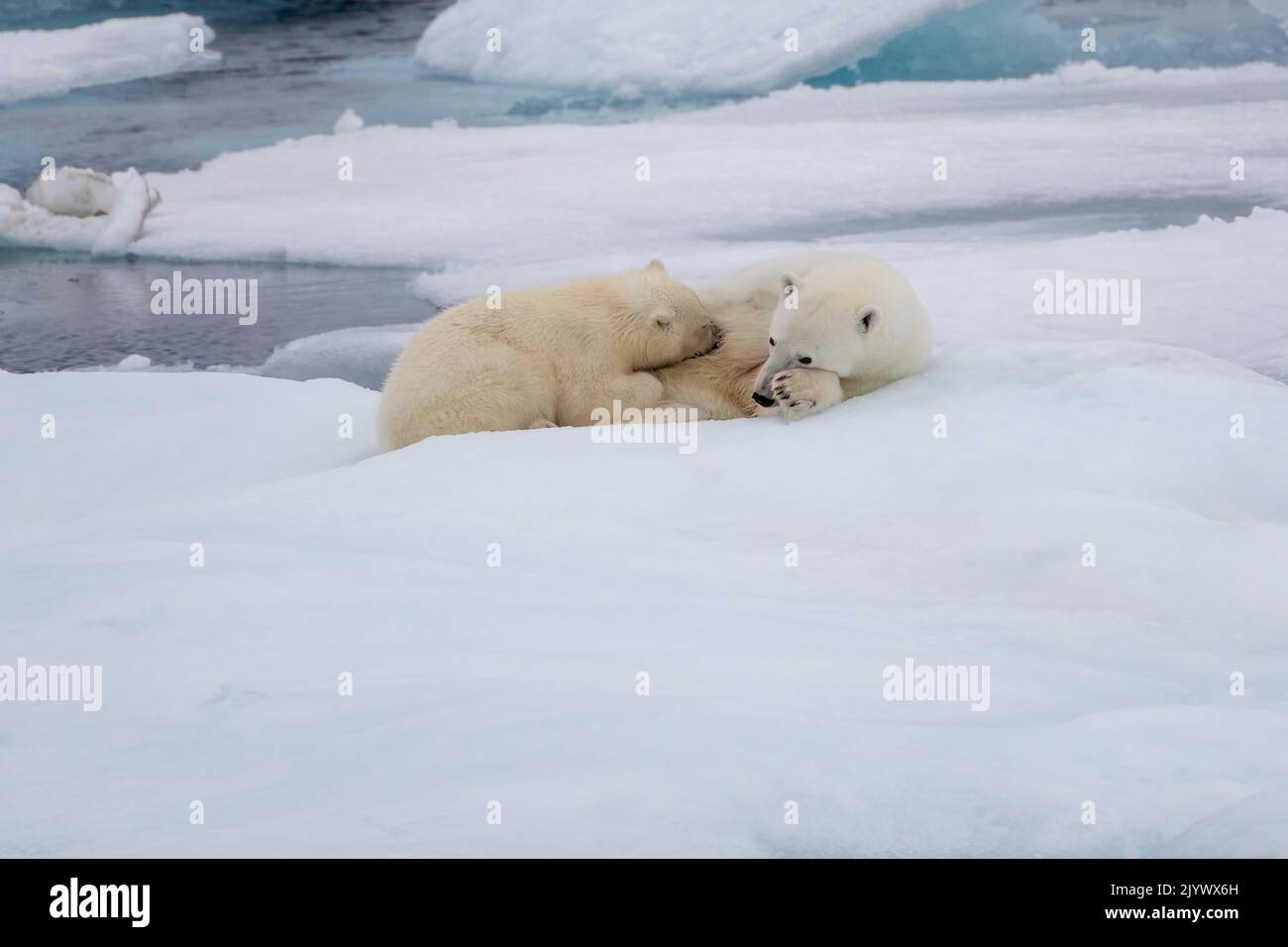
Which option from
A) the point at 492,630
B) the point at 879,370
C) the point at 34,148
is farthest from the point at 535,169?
the point at 492,630

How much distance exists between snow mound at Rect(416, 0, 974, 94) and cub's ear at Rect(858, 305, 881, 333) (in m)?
7.07

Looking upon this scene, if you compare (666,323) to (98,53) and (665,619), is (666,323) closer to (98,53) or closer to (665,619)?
(665,619)

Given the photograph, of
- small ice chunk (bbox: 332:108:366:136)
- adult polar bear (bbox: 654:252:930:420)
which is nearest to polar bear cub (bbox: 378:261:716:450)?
adult polar bear (bbox: 654:252:930:420)

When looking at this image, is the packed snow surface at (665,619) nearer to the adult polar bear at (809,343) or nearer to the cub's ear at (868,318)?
the adult polar bear at (809,343)

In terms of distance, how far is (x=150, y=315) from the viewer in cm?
759

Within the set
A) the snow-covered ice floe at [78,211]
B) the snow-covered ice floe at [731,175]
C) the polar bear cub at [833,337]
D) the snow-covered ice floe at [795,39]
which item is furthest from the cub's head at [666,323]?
the snow-covered ice floe at [795,39]

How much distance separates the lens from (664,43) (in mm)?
10242

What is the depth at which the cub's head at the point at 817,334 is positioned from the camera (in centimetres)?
357

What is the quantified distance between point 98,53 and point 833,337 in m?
8.54

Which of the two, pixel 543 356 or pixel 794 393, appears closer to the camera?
pixel 794 393

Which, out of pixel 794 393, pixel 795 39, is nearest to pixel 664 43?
pixel 795 39

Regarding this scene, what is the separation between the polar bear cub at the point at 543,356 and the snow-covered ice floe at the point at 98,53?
727 cm

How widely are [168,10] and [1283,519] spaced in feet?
31.9

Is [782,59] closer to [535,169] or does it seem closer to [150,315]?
[535,169]
